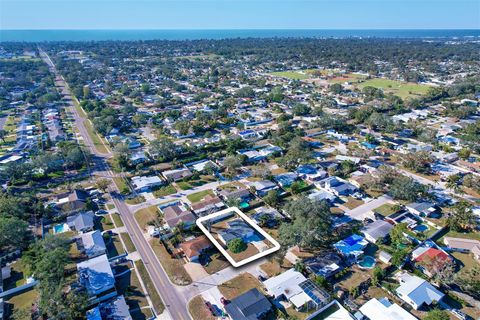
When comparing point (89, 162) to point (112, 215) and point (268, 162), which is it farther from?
point (268, 162)

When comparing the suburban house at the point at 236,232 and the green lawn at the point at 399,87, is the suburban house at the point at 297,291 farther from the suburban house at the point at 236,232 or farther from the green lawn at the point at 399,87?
the green lawn at the point at 399,87

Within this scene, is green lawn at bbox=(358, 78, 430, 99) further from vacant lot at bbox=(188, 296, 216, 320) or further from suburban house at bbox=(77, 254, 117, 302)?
suburban house at bbox=(77, 254, 117, 302)

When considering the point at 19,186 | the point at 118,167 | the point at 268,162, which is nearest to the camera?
the point at 19,186

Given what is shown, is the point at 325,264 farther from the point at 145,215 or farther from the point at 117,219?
the point at 117,219

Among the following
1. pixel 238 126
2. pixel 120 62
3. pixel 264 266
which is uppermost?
pixel 120 62

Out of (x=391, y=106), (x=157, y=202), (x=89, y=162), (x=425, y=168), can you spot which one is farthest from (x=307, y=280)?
(x=391, y=106)

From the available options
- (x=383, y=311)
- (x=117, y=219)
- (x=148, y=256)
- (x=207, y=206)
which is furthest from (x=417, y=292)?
(x=117, y=219)

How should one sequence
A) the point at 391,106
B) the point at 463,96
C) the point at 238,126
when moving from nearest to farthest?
the point at 238,126 → the point at 391,106 → the point at 463,96
